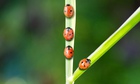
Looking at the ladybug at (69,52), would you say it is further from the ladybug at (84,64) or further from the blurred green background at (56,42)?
the blurred green background at (56,42)

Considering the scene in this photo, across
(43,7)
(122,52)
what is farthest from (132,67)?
(43,7)

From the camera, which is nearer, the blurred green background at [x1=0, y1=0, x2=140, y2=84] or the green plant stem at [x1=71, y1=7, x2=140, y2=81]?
the green plant stem at [x1=71, y1=7, x2=140, y2=81]

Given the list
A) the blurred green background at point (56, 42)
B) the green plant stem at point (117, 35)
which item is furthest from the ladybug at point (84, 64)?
the blurred green background at point (56, 42)

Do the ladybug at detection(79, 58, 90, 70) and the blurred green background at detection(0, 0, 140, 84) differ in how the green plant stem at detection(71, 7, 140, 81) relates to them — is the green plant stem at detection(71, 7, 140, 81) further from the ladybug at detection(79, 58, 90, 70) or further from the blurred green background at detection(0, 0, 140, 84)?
the blurred green background at detection(0, 0, 140, 84)

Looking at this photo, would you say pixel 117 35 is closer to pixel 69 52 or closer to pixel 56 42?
pixel 69 52

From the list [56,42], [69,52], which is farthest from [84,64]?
[56,42]

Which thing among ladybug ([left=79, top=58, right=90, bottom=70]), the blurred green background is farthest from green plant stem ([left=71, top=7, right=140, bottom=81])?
the blurred green background

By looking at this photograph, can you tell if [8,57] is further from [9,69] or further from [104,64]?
[104,64]

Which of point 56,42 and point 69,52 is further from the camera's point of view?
point 56,42
